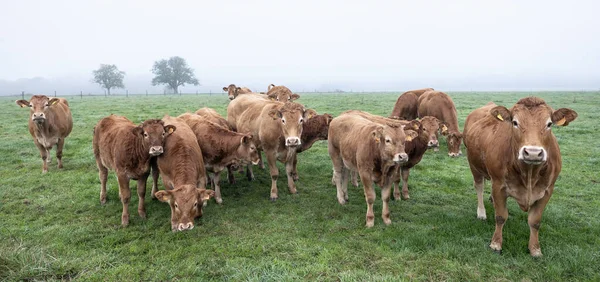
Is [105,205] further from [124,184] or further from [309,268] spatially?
[309,268]

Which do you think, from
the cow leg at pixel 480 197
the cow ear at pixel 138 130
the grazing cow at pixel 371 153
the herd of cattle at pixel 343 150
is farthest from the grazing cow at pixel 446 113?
the cow ear at pixel 138 130

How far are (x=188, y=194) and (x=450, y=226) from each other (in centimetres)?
429

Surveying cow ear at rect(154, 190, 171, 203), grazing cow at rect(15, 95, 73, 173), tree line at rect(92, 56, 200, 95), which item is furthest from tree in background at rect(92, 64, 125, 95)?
cow ear at rect(154, 190, 171, 203)

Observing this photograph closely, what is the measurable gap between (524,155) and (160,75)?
323ft

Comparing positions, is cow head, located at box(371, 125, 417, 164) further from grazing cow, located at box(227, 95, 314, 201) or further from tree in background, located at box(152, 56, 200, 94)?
tree in background, located at box(152, 56, 200, 94)

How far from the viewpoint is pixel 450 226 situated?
5.73 m

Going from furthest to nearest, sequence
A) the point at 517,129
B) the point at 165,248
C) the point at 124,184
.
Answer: the point at 124,184, the point at 165,248, the point at 517,129

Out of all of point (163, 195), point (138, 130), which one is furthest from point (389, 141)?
point (138, 130)

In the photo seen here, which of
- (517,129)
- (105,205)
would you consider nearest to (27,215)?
(105,205)

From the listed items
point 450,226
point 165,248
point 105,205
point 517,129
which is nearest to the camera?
point 517,129

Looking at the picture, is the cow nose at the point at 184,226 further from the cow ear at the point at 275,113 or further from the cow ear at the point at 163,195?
the cow ear at the point at 275,113

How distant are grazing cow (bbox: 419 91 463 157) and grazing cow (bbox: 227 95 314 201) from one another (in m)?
5.45

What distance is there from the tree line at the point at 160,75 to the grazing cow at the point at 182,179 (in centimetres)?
9231

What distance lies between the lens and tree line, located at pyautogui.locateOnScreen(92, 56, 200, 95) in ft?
299
